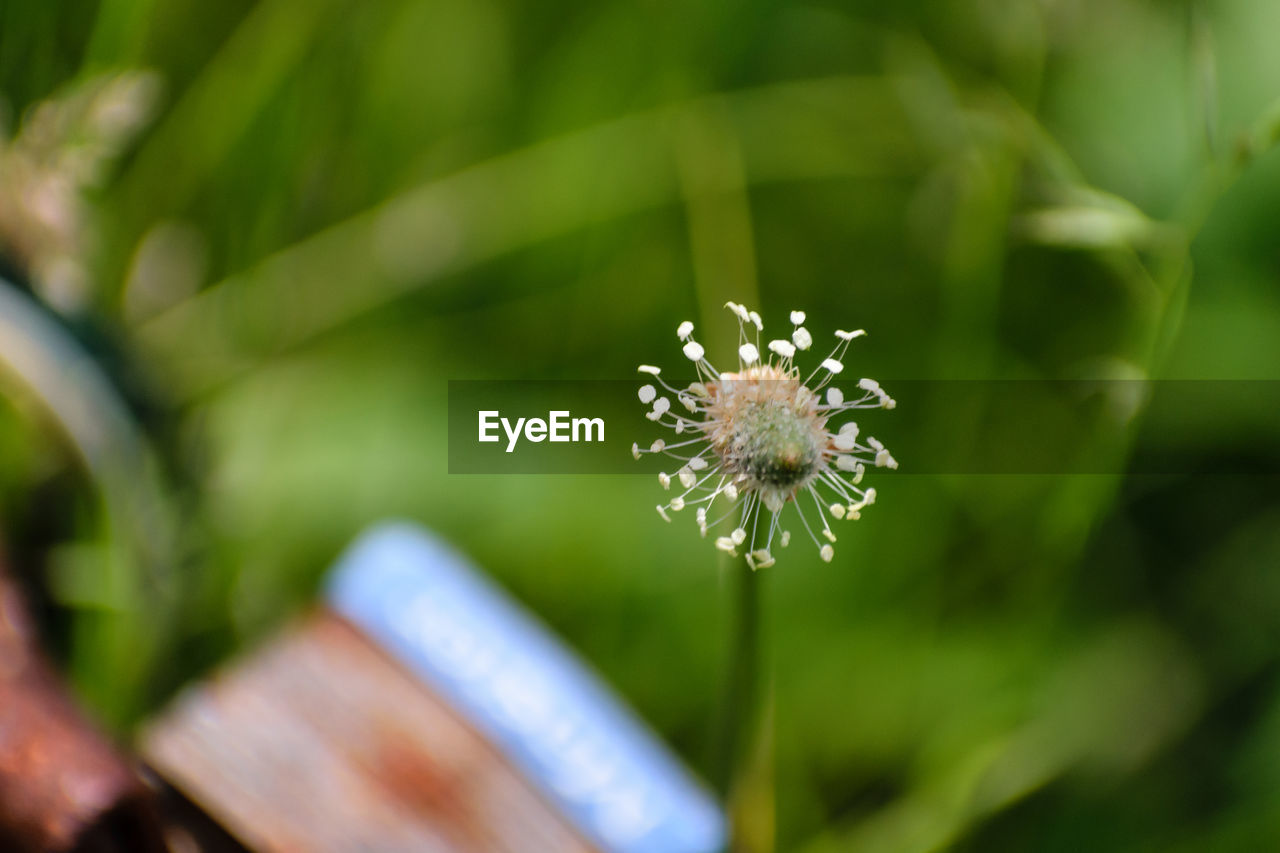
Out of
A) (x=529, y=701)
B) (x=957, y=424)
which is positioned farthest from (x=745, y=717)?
(x=957, y=424)

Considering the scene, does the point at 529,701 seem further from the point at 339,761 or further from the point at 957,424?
the point at 957,424

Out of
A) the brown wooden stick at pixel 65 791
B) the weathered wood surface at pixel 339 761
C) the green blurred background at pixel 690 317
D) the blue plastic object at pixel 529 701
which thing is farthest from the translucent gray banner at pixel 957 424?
the brown wooden stick at pixel 65 791

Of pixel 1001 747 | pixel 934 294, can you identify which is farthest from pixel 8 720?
pixel 934 294

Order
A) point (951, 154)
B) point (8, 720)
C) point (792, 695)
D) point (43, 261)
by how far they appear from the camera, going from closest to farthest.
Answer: point (8, 720)
point (43, 261)
point (792, 695)
point (951, 154)

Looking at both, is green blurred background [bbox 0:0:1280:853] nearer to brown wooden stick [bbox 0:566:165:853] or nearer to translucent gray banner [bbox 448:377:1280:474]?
translucent gray banner [bbox 448:377:1280:474]

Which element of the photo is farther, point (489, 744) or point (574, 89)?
point (574, 89)

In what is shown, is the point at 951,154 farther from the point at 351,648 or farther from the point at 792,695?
the point at 351,648

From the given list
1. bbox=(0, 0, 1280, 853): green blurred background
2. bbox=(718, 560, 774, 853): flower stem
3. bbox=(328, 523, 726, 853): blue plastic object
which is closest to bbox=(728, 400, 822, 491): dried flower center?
bbox=(718, 560, 774, 853): flower stem
